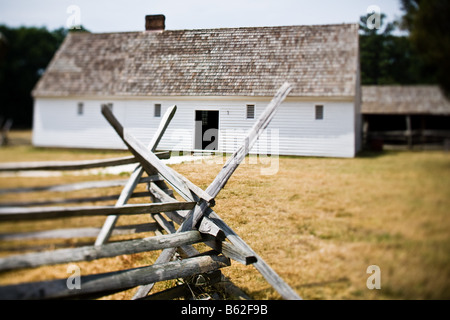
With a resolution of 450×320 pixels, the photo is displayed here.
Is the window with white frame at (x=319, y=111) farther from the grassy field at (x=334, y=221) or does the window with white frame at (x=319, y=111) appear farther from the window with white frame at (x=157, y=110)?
the window with white frame at (x=157, y=110)

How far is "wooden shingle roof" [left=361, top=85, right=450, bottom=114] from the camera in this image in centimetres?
327

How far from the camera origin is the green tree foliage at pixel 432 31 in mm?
3021

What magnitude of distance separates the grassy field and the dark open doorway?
0.73ft

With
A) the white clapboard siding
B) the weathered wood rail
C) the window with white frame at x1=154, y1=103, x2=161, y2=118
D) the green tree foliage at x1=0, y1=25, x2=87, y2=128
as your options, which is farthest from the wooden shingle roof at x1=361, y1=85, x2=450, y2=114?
the green tree foliage at x1=0, y1=25, x2=87, y2=128

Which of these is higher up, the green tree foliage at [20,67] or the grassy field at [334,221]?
the green tree foliage at [20,67]

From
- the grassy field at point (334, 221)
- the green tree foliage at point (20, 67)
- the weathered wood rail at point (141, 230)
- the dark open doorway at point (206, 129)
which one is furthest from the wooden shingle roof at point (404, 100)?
the green tree foliage at point (20, 67)

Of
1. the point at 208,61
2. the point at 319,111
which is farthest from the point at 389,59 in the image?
the point at 208,61

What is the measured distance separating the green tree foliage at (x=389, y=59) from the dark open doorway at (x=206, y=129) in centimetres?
181

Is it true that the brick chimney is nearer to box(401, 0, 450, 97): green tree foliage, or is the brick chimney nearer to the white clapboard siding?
the white clapboard siding

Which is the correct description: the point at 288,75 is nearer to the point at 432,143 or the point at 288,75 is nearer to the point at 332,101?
the point at 332,101

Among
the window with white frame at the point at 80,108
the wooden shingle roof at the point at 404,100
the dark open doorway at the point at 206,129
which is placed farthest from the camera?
the dark open doorway at the point at 206,129

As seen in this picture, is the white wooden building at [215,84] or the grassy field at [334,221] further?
the white wooden building at [215,84]

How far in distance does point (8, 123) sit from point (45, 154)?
0.38 meters
